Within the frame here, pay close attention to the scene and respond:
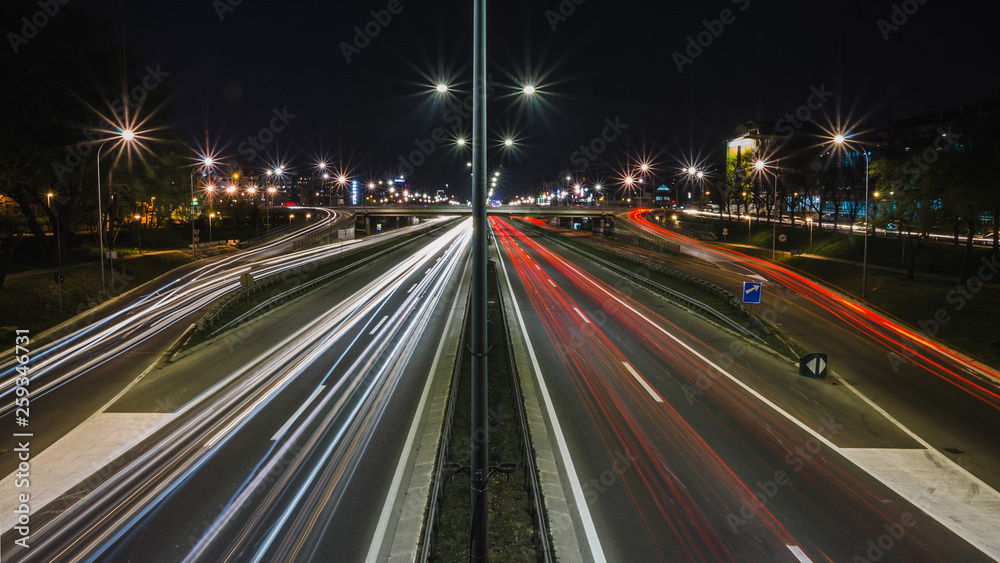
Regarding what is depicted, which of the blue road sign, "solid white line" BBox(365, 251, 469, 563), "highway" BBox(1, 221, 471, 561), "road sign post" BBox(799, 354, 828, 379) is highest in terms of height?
the blue road sign

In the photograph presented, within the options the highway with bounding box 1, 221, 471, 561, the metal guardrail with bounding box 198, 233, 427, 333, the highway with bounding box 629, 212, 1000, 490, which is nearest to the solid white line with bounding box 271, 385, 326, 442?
the highway with bounding box 1, 221, 471, 561

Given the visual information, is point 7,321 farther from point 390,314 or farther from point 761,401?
point 761,401

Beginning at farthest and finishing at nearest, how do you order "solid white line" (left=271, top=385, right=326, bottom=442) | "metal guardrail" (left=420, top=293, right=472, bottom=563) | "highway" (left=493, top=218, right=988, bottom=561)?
1. "solid white line" (left=271, top=385, right=326, bottom=442)
2. "highway" (left=493, top=218, right=988, bottom=561)
3. "metal guardrail" (left=420, top=293, right=472, bottom=563)

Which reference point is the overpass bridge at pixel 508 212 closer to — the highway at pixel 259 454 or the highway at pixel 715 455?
the highway at pixel 259 454

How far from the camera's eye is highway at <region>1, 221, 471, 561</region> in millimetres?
8727

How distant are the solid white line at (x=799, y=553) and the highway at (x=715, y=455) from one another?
0.02 m

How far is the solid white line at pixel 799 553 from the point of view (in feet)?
27.2

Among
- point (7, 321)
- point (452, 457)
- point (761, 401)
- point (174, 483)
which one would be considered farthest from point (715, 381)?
point (7, 321)

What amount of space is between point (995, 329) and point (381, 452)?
2820 cm

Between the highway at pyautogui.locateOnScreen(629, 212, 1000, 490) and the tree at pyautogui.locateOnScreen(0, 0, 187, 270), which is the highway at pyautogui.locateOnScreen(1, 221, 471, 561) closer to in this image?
the highway at pyautogui.locateOnScreen(629, 212, 1000, 490)
